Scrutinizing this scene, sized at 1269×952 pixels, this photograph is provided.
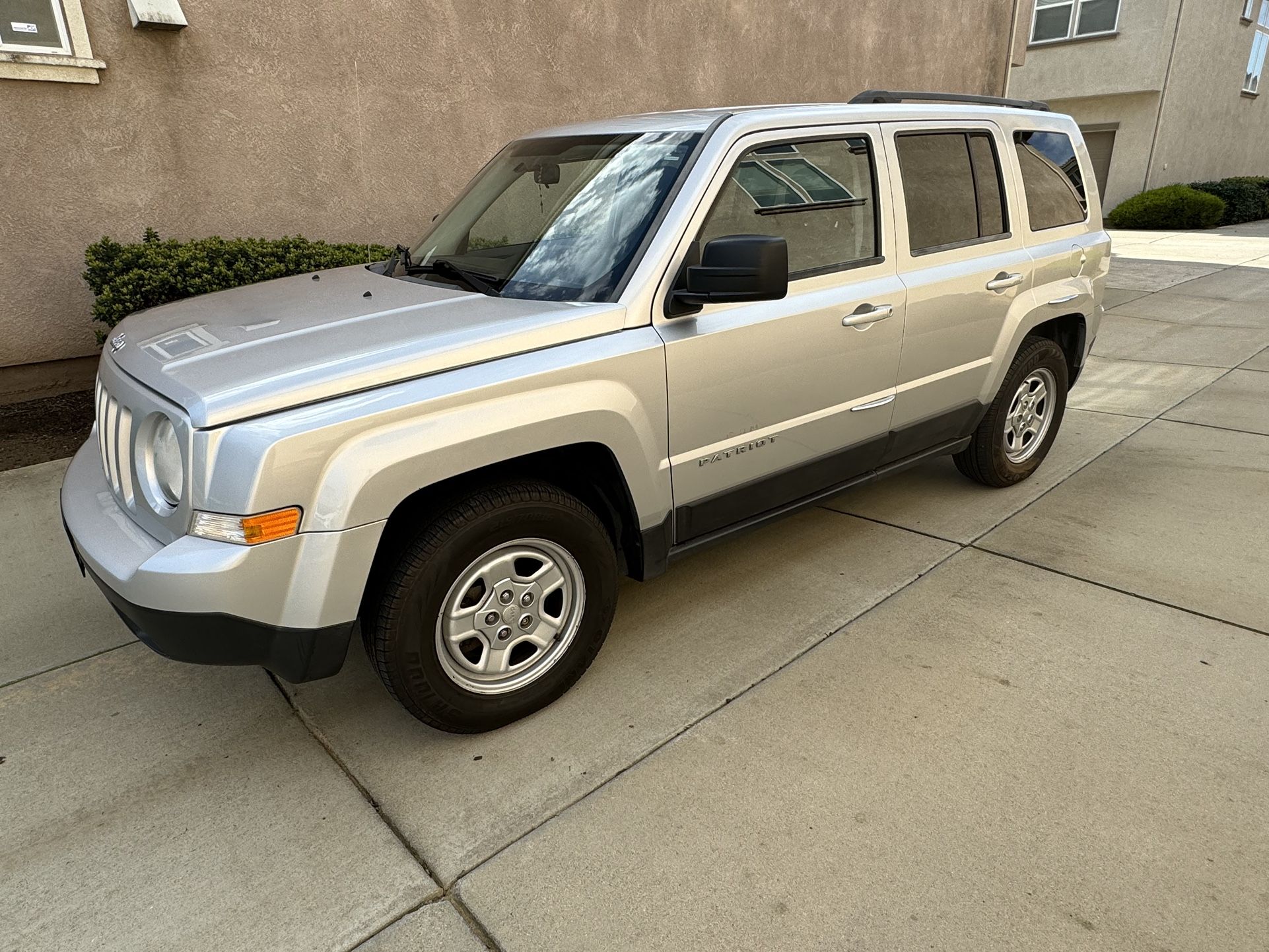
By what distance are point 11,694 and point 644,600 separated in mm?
2384

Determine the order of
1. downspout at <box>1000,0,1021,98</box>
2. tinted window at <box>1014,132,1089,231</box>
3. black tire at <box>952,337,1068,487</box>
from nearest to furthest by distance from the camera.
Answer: tinted window at <box>1014,132,1089,231</box> < black tire at <box>952,337,1068,487</box> < downspout at <box>1000,0,1021,98</box>

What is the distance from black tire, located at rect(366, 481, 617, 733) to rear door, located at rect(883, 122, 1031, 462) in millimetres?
1678

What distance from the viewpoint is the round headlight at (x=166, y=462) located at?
237 centimetres

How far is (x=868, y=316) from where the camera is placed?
3.41 metres

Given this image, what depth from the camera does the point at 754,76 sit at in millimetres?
10180

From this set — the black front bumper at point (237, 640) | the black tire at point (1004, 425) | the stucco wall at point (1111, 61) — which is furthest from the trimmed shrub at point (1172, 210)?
the black front bumper at point (237, 640)

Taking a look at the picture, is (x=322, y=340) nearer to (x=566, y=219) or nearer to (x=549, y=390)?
(x=549, y=390)

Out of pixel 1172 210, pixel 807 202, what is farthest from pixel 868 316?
pixel 1172 210

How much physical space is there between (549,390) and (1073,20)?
23849 mm

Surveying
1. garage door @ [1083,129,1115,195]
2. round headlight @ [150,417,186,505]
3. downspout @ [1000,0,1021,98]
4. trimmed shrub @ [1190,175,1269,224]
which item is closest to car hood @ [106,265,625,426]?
round headlight @ [150,417,186,505]

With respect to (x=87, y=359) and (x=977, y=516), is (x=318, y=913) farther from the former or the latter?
(x=87, y=359)

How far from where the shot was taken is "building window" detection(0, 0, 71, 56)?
18.1ft

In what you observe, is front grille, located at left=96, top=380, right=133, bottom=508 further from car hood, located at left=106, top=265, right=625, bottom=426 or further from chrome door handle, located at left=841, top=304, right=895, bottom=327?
chrome door handle, located at left=841, top=304, right=895, bottom=327

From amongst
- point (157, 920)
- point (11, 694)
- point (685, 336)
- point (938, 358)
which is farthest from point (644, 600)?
point (11, 694)
